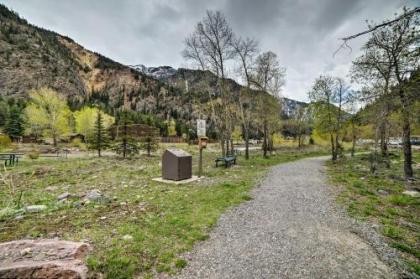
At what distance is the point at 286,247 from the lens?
3.93 m

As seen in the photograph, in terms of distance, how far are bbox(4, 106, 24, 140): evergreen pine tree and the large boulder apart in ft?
165

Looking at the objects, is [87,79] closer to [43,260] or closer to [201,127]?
[201,127]

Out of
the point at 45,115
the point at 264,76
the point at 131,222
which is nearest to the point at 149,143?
the point at 264,76

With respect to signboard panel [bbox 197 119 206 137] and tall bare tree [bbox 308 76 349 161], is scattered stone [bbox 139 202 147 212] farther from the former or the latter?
tall bare tree [bbox 308 76 349 161]

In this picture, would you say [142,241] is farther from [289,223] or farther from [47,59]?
[47,59]

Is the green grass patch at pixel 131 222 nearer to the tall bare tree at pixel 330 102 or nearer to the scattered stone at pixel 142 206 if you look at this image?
the scattered stone at pixel 142 206

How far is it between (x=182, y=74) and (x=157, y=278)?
19.9 metres

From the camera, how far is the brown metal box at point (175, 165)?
9.94 meters

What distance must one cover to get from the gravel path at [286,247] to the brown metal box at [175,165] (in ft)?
14.4

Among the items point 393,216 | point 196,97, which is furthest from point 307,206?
point 196,97

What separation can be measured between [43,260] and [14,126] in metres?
53.7

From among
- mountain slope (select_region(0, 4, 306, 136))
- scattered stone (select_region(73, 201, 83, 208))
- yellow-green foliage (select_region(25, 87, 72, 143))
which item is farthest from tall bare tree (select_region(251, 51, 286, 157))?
yellow-green foliage (select_region(25, 87, 72, 143))

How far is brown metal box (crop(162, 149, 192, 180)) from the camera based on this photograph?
32.6 ft

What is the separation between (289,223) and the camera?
5043 millimetres
